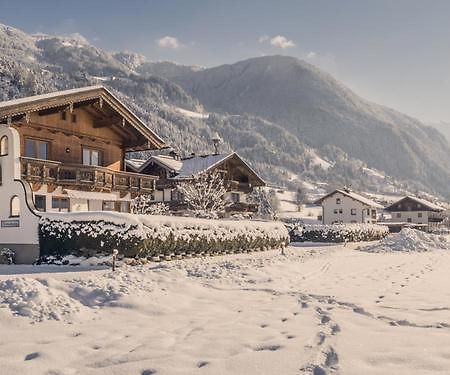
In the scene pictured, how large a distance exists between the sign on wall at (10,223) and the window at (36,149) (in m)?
4.52

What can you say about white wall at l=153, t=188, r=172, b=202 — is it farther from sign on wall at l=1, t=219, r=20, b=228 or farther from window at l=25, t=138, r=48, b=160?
sign on wall at l=1, t=219, r=20, b=228

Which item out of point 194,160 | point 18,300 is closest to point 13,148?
point 18,300

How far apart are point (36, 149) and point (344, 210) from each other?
211 ft

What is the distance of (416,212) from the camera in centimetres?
9525

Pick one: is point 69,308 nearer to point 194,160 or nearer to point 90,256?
point 90,256

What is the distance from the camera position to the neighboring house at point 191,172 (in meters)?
47.9

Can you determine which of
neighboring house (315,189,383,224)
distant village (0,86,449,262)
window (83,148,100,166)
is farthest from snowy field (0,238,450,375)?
neighboring house (315,189,383,224)

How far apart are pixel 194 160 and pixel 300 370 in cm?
4574

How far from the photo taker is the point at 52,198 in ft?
86.0

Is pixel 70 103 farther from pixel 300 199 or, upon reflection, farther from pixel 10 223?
pixel 300 199

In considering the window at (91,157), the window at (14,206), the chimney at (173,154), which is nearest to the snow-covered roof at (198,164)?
the chimney at (173,154)

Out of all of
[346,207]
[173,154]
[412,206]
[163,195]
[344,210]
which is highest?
[173,154]

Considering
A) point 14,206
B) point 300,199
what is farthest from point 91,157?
point 300,199

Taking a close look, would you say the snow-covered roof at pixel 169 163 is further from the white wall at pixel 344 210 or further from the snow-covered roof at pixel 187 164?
the white wall at pixel 344 210
